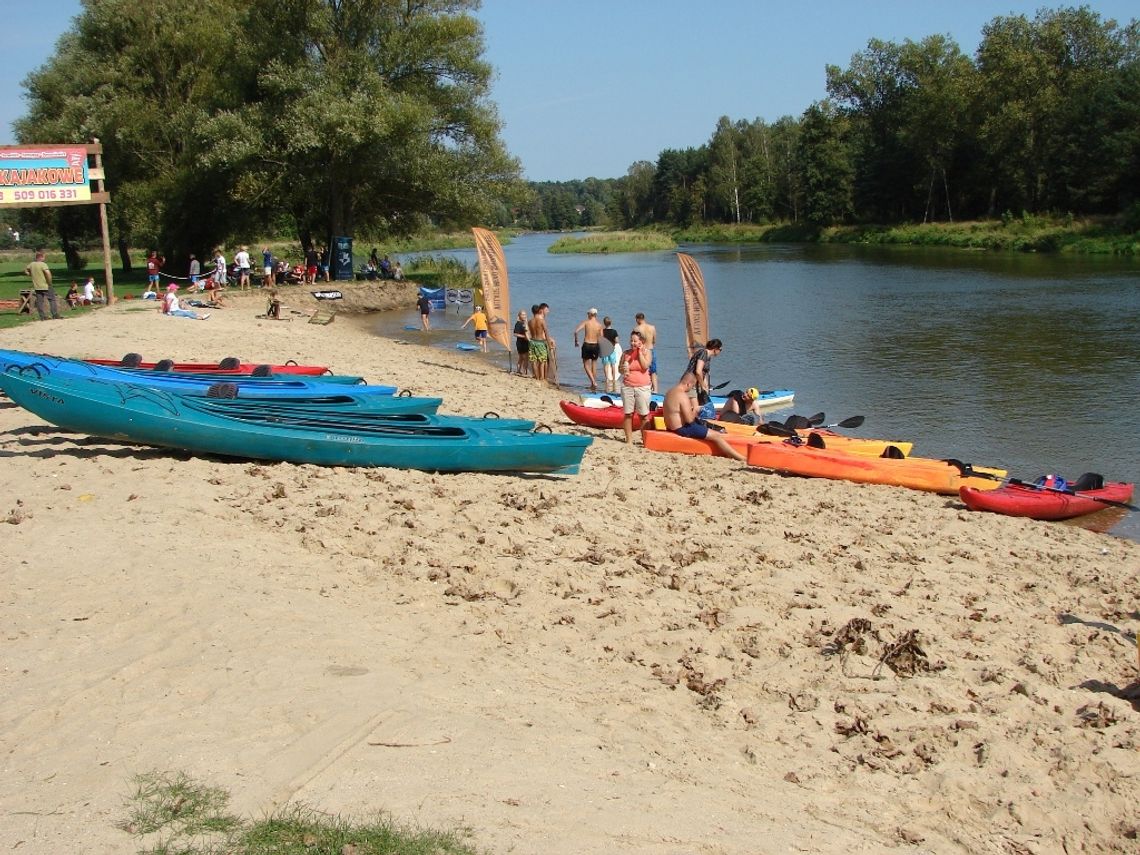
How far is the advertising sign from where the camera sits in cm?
2133

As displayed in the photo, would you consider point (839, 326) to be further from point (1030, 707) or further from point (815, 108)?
point (815, 108)

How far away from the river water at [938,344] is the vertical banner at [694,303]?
1.92 meters

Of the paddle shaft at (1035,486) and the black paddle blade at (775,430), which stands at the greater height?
the black paddle blade at (775,430)

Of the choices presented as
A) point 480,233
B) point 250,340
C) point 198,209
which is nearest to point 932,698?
point 480,233

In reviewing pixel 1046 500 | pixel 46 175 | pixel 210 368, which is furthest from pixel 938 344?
pixel 46 175

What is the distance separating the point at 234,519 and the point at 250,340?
12.1 meters

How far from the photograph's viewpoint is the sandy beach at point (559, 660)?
13.9 feet

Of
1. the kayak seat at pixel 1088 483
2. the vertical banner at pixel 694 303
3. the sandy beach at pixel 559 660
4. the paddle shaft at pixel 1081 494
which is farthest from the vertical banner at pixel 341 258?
the kayak seat at pixel 1088 483

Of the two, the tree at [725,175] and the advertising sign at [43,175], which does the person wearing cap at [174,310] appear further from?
the tree at [725,175]

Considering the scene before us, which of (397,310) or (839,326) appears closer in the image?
(839,326)

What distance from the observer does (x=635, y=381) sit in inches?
481

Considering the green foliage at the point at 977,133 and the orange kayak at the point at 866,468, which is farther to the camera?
the green foliage at the point at 977,133

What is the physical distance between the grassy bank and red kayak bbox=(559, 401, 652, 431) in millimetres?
46114

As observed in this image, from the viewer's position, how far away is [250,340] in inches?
756
